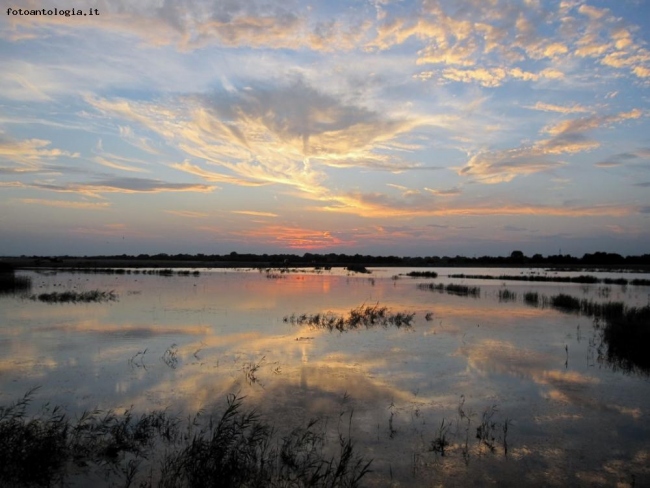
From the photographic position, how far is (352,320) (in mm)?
21266

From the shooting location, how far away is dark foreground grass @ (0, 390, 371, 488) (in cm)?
649

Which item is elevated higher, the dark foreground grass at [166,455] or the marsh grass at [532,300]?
the marsh grass at [532,300]

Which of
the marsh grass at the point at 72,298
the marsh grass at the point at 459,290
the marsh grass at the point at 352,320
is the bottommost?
the marsh grass at the point at 352,320

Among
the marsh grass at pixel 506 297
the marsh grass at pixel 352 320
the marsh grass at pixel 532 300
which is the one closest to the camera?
the marsh grass at pixel 352 320

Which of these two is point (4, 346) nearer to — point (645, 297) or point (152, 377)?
point (152, 377)

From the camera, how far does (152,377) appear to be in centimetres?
1185

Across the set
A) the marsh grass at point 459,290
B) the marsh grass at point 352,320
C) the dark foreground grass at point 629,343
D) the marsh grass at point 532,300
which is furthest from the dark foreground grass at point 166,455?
the marsh grass at point 459,290

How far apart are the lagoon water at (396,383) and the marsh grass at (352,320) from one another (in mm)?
631

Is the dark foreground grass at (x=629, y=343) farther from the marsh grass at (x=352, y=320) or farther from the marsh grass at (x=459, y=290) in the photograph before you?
the marsh grass at (x=459, y=290)

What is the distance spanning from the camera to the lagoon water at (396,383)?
25.0ft

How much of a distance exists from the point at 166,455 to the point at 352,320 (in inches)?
567

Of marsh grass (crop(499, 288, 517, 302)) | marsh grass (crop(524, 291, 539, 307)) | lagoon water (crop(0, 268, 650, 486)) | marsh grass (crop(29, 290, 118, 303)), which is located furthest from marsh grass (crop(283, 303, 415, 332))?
marsh grass (crop(29, 290, 118, 303))

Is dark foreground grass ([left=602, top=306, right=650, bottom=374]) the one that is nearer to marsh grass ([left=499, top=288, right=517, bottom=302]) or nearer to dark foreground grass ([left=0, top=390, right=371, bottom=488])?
dark foreground grass ([left=0, top=390, right=371, bottom=488])

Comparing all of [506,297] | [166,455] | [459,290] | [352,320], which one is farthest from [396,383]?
[459,290]
